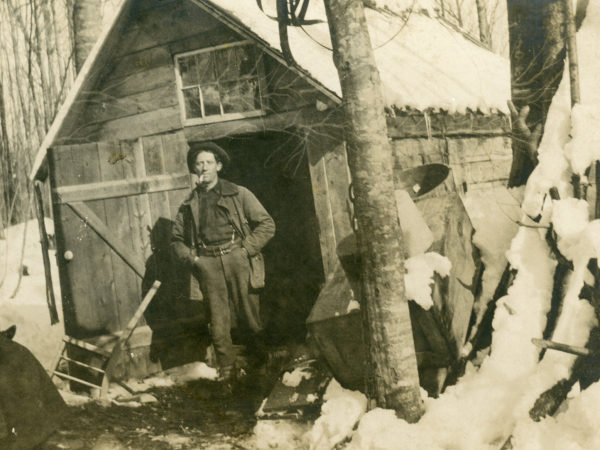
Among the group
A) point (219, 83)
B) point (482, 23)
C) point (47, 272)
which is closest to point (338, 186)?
point (219, 83)

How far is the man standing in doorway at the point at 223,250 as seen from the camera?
5.76 meters

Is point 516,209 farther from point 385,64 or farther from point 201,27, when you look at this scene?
point 201,27

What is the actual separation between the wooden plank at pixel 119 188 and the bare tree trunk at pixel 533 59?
3445 mm

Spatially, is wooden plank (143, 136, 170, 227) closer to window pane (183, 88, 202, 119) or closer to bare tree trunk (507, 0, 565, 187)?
window pane (183, 88, 202, 119)

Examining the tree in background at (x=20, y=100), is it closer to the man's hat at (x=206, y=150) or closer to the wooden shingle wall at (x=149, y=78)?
the wooden shingle wall at (x=149, y=78)

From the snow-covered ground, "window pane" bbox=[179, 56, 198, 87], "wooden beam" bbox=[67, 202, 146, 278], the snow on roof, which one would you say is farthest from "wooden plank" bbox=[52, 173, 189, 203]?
the snow-covered ground

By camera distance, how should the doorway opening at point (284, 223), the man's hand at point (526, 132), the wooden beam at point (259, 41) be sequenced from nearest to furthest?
the man's hand at point (526, 132), the wooden beam at point (259, 41), the doorway opening at point (284, 223)

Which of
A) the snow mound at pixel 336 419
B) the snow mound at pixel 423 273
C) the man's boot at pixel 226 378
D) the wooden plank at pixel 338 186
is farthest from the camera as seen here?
the wooden plank at pixel 338 186

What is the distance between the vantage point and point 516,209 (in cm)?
495

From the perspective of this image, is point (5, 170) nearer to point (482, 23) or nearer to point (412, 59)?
point (412, 59)

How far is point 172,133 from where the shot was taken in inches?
259

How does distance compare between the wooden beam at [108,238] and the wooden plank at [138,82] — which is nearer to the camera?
the wooden beam at [108,238]

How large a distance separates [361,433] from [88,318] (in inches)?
143

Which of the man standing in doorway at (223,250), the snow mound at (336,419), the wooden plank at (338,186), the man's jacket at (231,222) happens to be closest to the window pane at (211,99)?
the man standing in doorway at (223,250)
